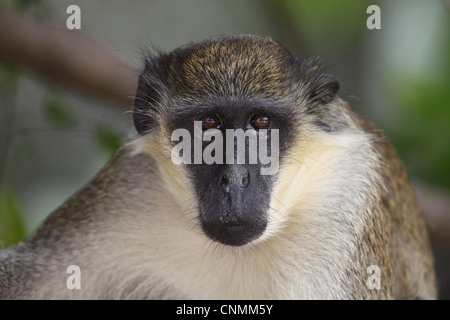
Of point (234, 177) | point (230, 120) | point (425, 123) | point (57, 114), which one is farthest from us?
point (425, 123)

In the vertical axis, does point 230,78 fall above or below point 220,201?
above

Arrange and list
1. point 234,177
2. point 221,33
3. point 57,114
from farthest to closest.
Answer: point 57,114
point 221,33
point 234,177

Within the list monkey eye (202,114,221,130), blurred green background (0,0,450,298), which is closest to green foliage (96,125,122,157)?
blurred green background (0,0,450,298)

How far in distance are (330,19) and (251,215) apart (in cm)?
549

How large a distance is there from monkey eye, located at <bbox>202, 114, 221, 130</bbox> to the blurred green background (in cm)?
195

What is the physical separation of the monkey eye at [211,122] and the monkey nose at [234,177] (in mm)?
319

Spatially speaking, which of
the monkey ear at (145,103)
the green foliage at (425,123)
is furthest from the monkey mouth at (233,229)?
the green foliage at (425,123)

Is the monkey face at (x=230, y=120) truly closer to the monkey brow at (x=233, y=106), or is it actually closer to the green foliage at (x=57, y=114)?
the monkey brow at (x=233, y=106)

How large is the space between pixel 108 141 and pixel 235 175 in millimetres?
2859

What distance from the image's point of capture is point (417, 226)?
15.5ft

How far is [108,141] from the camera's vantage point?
5898 millimetres

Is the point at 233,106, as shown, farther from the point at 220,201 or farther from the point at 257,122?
the point at 220,201

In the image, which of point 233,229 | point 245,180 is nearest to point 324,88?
point 245,180

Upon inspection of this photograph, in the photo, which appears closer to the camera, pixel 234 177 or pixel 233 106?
pixel 234 177
